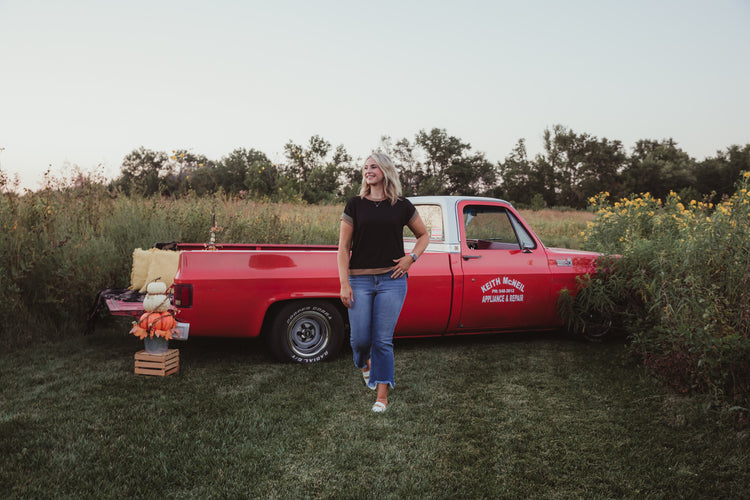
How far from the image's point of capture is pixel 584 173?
7231 centimetres

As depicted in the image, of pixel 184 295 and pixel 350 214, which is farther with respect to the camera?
pixel 184 295

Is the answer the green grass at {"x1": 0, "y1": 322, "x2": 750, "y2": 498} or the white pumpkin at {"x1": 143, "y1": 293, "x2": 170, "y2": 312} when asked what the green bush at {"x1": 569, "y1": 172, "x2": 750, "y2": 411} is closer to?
the green grass at {"x1": 0, "y1": 322, "x2": 750, "y2": 498}

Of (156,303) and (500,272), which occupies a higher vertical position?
(500,272)

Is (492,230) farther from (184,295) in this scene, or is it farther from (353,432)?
(184,295)

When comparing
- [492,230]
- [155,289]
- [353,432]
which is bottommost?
[353,432]

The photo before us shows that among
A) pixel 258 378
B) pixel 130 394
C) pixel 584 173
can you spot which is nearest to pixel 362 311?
pixel 258 378

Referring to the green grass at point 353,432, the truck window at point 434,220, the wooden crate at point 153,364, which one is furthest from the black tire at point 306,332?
the truck window at point 434,220

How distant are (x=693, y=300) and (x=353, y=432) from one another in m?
2.97

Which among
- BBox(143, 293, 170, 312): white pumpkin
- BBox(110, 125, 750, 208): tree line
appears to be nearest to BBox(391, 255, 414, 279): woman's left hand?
BBox(143, 293, 170, 312): white pumpkin

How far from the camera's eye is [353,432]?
3791mm

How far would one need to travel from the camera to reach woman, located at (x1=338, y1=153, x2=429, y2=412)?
12.6ft

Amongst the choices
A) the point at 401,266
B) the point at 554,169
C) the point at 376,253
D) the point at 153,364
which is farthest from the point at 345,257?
the point at 554,169

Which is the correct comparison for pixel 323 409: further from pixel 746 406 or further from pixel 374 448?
pixel 746 406

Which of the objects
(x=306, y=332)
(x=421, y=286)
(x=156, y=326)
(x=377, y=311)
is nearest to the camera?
(x=377, y=311)
